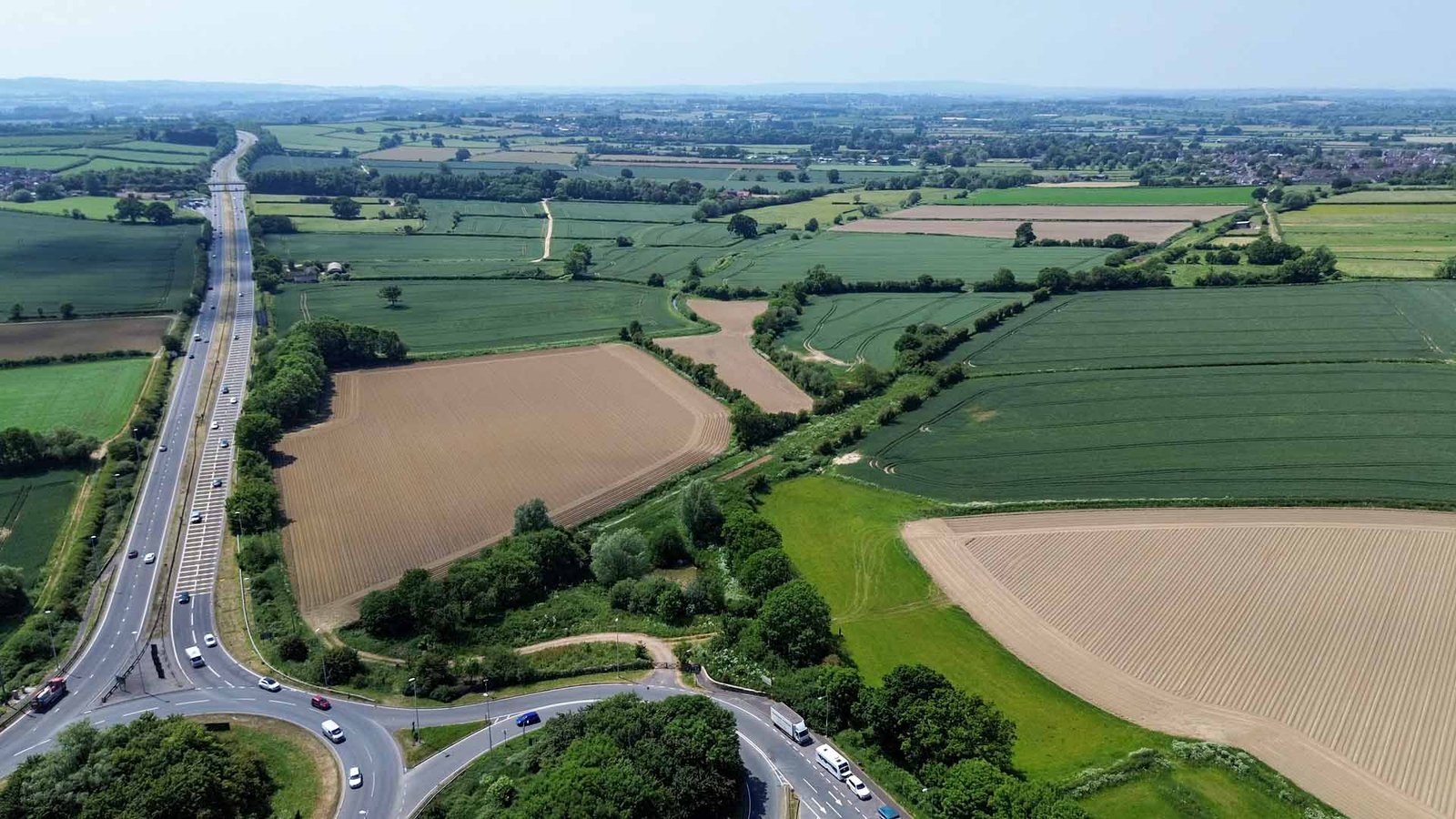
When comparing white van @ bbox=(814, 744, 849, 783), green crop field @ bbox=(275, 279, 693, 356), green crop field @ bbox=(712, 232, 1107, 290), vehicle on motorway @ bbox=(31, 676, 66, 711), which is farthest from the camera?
green crop field @ bbox=(712, 232, 1107, 290)

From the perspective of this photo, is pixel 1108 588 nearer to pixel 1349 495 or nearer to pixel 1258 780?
pixel 1258 780

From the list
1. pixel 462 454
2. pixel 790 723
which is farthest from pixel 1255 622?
pixel 462 454

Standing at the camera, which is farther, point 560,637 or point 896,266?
point 896,266

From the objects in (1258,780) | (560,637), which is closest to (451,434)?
(560,637)

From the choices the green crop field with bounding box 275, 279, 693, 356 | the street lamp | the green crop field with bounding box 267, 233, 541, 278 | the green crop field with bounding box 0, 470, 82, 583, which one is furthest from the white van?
the green crop field with bounding box 267, 233, 541, 278

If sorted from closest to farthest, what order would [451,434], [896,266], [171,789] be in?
[171,789] < [451,434] < [896,266]

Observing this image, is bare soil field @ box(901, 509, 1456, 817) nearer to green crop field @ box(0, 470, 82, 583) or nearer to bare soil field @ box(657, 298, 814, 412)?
bare soil field @ box(657, 298, 814, 412)
